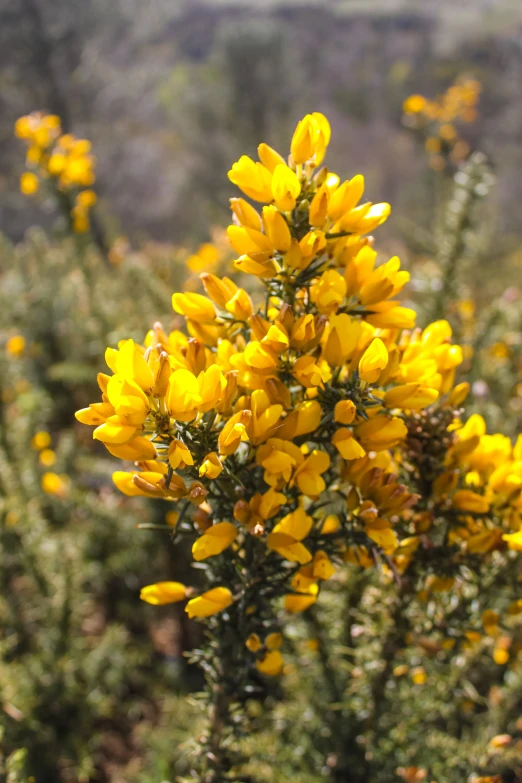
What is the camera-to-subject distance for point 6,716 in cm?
178

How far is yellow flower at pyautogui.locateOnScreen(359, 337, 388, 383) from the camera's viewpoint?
0.90 m

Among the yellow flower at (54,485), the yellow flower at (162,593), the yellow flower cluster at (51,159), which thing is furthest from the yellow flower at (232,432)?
the yellow flower cluster at (51,159)

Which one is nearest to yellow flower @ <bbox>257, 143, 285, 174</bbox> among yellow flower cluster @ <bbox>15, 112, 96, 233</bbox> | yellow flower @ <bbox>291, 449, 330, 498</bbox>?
yellow flower @ <bbox>291, 449, 330, 498</bbox>

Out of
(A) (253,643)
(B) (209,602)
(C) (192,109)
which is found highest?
(C) (192,109)

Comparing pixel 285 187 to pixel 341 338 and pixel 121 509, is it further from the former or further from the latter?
pixel 121 509

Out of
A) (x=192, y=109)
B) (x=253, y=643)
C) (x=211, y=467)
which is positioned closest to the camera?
(x=211, y=467)

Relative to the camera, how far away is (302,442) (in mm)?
1024

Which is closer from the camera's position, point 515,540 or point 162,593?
point 515,540

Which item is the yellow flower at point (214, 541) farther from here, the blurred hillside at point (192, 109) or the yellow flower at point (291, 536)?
the blurred hillside at point (192, 109)

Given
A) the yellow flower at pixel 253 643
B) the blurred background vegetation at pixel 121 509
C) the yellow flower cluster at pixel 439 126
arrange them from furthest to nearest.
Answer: the yellow flower cluster at pixel 439 126 → the blurred background vegetation at pixel 121 509 → the yellow flower at pixel 253 643

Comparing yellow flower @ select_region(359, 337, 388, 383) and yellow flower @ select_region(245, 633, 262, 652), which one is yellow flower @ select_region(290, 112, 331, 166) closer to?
yellow flower @ select_region(359, 337, 388, 383)

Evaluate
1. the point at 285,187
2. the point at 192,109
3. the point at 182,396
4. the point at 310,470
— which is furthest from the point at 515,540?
the point at 192,109

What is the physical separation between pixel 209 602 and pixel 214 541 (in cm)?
15

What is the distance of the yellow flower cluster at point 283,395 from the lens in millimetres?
858
